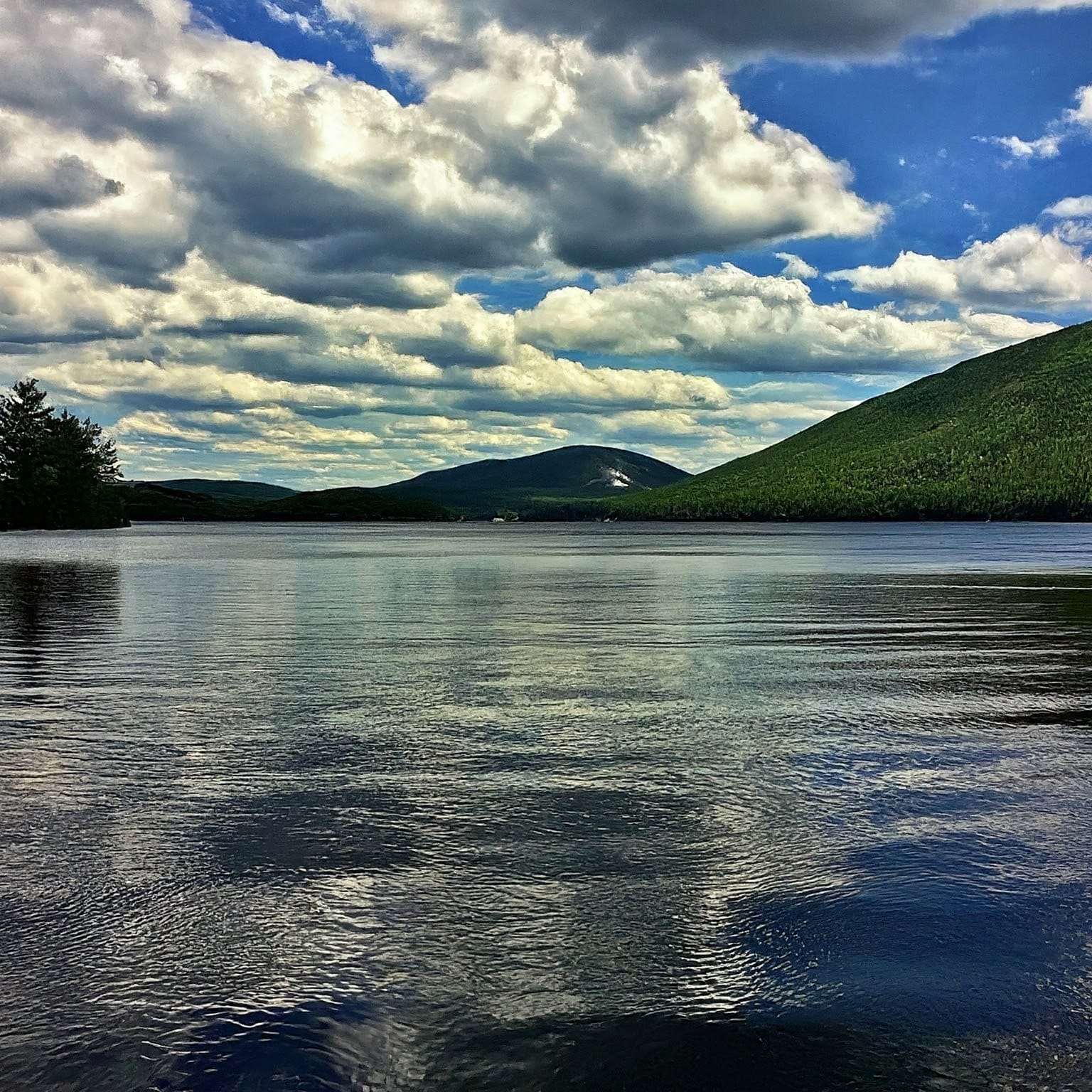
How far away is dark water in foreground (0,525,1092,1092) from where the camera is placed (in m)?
7.13

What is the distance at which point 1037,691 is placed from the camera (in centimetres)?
2167

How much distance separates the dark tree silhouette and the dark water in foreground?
172 metres

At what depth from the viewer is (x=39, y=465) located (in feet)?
599

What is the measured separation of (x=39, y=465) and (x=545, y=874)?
191702 mm

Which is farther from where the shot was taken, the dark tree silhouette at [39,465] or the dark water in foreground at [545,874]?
the dark tree silhouette at [39,465]

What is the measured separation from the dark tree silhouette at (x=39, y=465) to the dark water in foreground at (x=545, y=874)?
6790 inches

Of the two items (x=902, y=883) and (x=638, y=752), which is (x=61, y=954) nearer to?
(x=902, y=883)

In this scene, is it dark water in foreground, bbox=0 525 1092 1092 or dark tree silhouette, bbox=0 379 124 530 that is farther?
dark tree silhouette, bbox=0 379 124 530

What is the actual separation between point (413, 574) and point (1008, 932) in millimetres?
61396

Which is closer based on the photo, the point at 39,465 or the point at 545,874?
the point at 545,874

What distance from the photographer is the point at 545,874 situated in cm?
1033

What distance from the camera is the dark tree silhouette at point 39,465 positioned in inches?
7151

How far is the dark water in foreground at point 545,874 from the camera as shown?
713 cm

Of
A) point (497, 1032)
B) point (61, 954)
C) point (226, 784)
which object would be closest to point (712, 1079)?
point (497, 1032)
